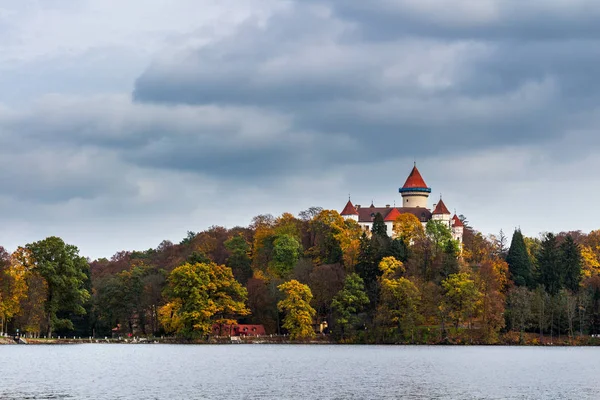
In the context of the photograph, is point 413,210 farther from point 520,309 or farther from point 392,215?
point 520,309

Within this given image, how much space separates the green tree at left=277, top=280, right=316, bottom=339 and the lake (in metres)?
36.0

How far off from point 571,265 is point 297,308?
135 ft

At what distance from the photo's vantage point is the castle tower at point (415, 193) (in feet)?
567

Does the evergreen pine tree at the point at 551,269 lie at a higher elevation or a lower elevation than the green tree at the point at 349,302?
higher

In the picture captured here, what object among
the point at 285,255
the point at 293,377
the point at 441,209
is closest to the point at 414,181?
the point at 441,209

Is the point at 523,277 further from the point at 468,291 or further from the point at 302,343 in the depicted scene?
A: the point at 302,343

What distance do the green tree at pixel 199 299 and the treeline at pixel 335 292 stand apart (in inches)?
6.7

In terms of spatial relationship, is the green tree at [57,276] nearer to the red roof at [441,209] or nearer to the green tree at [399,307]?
the green tree at [399,307]

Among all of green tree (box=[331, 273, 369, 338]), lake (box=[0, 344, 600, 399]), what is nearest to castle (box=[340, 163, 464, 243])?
green tree (box=[331, 273, 369, 338])

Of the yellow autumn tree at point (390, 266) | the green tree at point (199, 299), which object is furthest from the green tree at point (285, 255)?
the green tree at point (199, 299)

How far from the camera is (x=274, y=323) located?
420 feet

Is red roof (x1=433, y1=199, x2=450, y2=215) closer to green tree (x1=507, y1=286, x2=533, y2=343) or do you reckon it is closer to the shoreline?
green tree (x1=507, y1=286, x2=533, y2=343)

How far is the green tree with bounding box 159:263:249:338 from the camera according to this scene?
111 meters

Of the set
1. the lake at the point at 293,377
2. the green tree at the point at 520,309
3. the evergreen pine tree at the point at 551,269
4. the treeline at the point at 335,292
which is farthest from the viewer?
the evergreen pine tree at the point at 551,269
